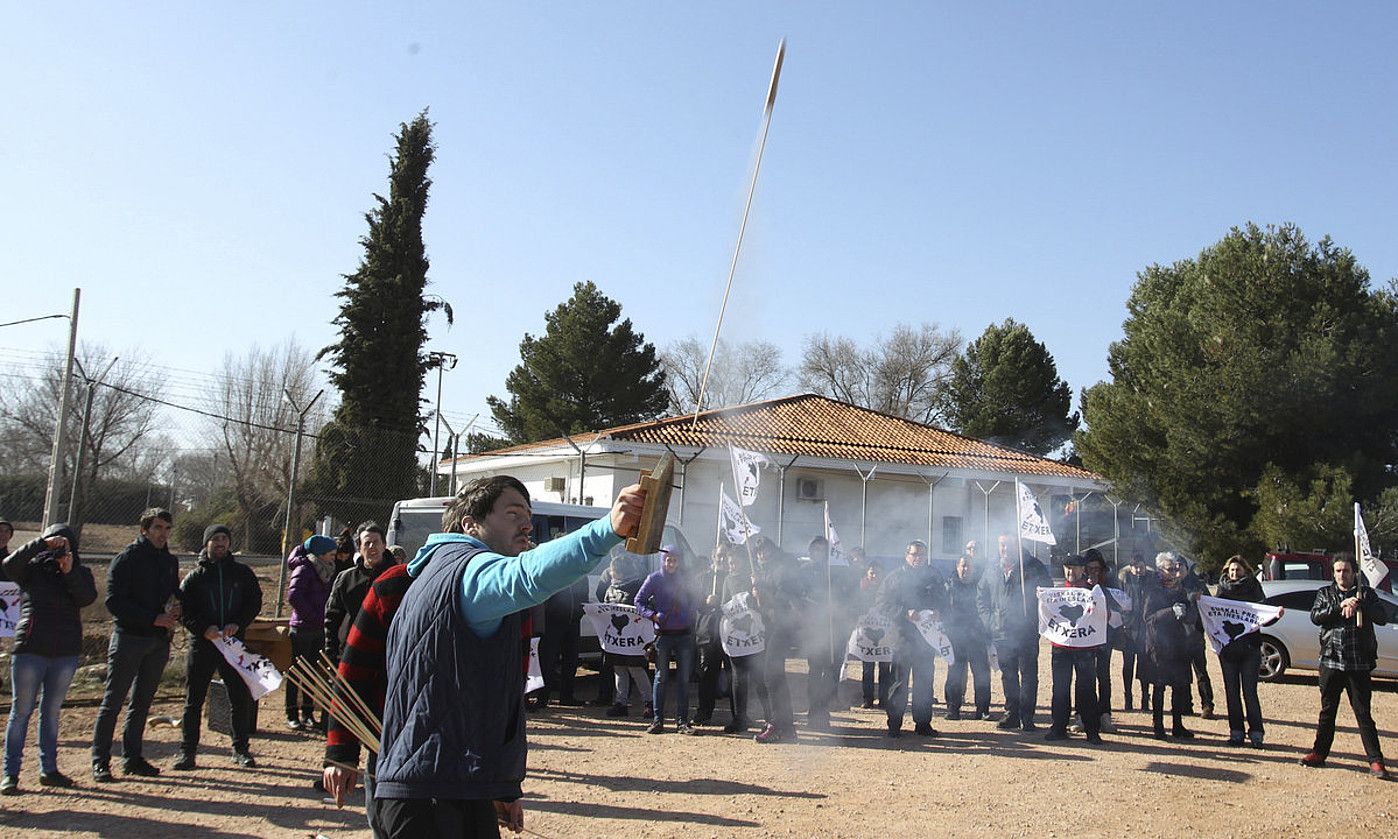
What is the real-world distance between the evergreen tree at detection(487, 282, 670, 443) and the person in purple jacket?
2873cm


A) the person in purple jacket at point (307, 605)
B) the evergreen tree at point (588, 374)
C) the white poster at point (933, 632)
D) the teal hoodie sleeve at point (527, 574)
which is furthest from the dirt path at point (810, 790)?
the evergreen tree at point (588, 374)

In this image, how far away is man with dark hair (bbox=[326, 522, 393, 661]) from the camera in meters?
7.77

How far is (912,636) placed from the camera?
10766 mm

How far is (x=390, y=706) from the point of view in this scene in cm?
330

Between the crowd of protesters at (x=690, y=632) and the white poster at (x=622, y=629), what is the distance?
0.16 metres

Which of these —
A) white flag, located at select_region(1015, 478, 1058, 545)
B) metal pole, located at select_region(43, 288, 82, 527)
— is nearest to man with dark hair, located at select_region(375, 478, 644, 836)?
white flag, located at select_region(1015, 478, 1058, 545)

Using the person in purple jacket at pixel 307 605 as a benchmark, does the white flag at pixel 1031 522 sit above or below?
above

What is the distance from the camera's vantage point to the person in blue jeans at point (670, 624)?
10.8m

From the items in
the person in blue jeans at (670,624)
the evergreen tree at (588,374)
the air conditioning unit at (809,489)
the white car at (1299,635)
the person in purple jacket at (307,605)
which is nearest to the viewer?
the person in purple jacket at (307,605)

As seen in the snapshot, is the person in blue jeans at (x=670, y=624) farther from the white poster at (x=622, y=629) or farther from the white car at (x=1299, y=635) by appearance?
the white car at (x=1299, y=635)

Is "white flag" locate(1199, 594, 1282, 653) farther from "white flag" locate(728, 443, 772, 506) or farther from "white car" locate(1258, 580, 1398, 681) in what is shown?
"white car" locate(1258, 580, 1398, 681)

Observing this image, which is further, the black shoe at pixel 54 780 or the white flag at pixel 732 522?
the white flag at pixel 732 522

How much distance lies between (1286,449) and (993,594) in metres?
19.1

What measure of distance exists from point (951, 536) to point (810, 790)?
65.6ft
